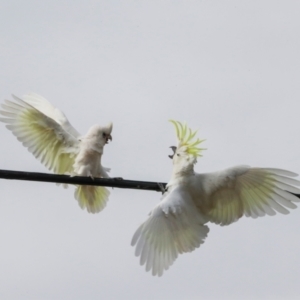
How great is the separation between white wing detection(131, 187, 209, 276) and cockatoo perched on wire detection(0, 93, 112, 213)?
1862mm

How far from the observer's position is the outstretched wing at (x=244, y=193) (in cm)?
638

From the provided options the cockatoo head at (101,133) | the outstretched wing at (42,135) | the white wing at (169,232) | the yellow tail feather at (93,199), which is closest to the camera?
the white wing at (169,232)

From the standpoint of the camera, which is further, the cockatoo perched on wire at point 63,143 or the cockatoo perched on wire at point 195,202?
the cockatoo perched on wire at point 63,143

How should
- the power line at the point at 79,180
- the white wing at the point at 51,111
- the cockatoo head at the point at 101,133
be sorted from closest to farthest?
the power line at the point at 79,180, the cockatoo head at the point at 101,133, the white wing at the point at 51,111

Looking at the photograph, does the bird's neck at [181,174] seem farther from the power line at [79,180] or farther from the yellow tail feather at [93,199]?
the yellow tail feather at [93,199]

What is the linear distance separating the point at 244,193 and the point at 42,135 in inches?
98.0

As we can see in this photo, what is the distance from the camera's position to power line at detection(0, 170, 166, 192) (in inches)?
227

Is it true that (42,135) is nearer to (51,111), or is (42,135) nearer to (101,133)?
(101,133)

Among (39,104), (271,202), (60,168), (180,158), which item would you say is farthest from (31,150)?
(271,202)

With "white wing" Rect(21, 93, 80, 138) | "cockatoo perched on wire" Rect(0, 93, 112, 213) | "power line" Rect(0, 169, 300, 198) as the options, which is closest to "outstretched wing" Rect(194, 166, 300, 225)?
"power line" Rect(0, 169, 300, 198)

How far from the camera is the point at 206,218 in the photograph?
645 cm

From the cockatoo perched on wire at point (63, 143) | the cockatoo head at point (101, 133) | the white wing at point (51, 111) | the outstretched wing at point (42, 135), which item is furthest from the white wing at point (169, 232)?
the white wing at point (51, 111)

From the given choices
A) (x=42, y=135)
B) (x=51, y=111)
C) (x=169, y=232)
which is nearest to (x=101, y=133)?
(x=42, y=135)

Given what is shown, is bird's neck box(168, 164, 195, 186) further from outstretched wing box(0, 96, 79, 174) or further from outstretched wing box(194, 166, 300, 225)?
outstretched wing box(0, 96, 79, 174)
